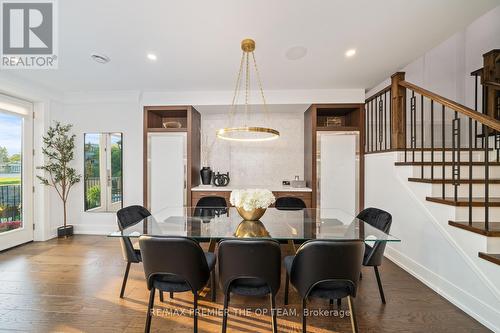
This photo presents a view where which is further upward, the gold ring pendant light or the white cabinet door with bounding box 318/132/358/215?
the gold ring pendant light

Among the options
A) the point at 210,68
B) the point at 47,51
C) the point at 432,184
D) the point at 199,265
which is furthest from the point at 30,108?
the point at 432,184

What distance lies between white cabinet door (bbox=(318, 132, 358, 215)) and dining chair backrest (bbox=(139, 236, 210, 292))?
289 centimetres

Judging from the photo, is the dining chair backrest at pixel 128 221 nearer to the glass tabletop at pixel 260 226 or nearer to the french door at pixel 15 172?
the glass tabletop at pixel 260 226

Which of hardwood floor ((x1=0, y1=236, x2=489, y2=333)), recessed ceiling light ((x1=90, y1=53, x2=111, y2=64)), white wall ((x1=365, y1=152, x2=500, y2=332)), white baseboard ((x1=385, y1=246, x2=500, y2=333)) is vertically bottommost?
hardwood floor ((x1=0, y1=236, x2=489, y2=333))

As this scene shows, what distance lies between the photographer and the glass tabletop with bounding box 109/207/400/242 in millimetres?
1833

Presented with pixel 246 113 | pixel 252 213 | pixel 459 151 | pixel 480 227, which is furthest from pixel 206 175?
pixel 480 227

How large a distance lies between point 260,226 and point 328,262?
2.72ft

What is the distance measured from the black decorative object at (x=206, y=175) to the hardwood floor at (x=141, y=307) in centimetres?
189

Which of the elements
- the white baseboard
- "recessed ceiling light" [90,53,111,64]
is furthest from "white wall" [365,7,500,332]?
"recessed ceiling light" [90,53,111,64]

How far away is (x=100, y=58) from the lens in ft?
9.75

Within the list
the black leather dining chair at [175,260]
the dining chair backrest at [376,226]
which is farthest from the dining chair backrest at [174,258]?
the dining chair backrest at [376,226]

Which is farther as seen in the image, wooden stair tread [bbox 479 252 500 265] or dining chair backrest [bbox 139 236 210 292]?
wooden stair tread [bbox 479 252 500 265]

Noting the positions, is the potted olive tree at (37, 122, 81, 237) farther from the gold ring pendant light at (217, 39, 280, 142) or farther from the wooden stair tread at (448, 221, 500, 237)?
the wooden stair tread at (448, 221, 500, 237)

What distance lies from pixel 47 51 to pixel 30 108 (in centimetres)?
154
